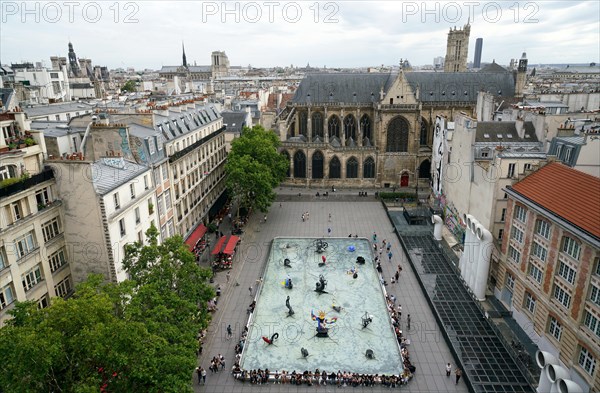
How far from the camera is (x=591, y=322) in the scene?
24828 mm

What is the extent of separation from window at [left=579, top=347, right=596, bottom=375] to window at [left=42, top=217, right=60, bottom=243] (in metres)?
34.7

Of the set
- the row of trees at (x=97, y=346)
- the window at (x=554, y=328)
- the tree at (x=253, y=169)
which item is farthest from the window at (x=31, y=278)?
the window at (x=554, y=328)

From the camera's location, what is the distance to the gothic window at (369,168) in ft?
236

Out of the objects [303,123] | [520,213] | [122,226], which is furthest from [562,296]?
[303,123]

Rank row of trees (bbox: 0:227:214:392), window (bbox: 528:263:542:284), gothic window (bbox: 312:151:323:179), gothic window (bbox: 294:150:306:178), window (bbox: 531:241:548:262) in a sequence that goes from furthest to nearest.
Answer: gothic window (bbox: 294:150:306:178) < gothic window (bbox: 312:151:323:179) < window (bbox: 528:263:542:284) < window (bbox: 531:241:548:262) < row of trees (bbox: 0:227:214:392)

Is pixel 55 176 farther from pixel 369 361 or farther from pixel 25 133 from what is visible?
pixel 369 361

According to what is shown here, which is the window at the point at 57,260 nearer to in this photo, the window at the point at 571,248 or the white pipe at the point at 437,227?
the window at the point at 571,248

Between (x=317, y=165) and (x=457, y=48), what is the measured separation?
74524 millimetres

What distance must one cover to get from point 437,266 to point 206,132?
109ft

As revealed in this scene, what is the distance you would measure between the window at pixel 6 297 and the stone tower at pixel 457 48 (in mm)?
122165

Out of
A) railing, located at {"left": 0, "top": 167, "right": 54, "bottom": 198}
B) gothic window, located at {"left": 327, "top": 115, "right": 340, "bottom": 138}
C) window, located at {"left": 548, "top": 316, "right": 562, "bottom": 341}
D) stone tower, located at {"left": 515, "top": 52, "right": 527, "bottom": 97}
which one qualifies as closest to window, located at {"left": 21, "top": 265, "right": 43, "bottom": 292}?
railing, located at {"left": 0, "top": 167, "right": 54, "bottom": 198}

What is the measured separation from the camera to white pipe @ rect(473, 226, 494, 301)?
3628 centimetres

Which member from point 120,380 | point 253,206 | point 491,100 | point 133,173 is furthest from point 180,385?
point 491,100

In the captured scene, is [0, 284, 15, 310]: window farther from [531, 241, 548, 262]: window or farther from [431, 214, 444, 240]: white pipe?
[431, 214, 444, 240]: white pipe
